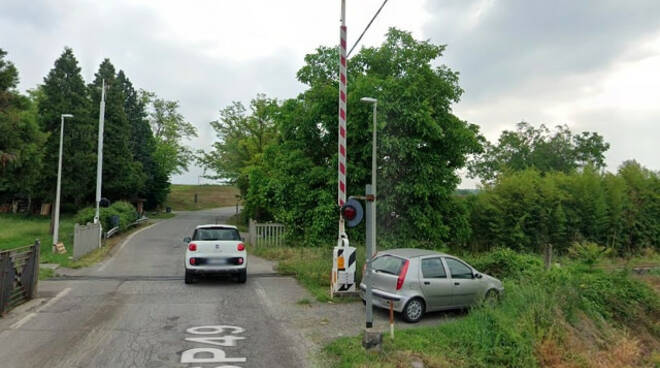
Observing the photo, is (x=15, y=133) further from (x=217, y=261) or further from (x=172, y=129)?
(x=172, y=129)

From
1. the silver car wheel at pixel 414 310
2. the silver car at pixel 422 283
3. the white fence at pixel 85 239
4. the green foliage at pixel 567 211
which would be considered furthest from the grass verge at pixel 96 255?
the green foliage at pixel 567 211

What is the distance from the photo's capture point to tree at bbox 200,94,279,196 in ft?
118

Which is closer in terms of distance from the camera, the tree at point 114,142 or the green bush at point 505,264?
the green bush at point 505,264

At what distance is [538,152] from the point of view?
1930 inches

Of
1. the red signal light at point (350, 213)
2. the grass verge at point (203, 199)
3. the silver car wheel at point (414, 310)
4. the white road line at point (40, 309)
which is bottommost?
the white road line at point (40, 309)

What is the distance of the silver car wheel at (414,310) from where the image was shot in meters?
8.81

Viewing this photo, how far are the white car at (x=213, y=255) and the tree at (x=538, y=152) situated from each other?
40418 millimetres

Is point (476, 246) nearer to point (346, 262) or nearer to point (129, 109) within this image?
point (346, 262)

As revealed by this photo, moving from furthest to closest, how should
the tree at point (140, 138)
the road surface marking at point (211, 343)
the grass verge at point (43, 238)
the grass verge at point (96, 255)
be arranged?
the tree at point (140, 138) → the grass verge at point (43, 238) → the grass verge at point (96, 255) → the road surface marking at point (211, 343)

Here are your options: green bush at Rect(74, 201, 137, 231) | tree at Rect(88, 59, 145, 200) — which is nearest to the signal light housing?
green bush at Rect(74, 201, 137, 231)

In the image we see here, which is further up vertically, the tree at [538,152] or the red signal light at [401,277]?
the tree at [538,152]

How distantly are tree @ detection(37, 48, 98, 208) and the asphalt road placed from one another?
72.9 feet

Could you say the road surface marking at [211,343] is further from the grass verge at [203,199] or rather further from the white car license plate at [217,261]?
the grass verge at [203,199]

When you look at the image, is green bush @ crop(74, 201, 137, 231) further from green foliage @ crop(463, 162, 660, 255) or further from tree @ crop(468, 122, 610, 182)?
tree @ crop(468, 122, 610, 182)
